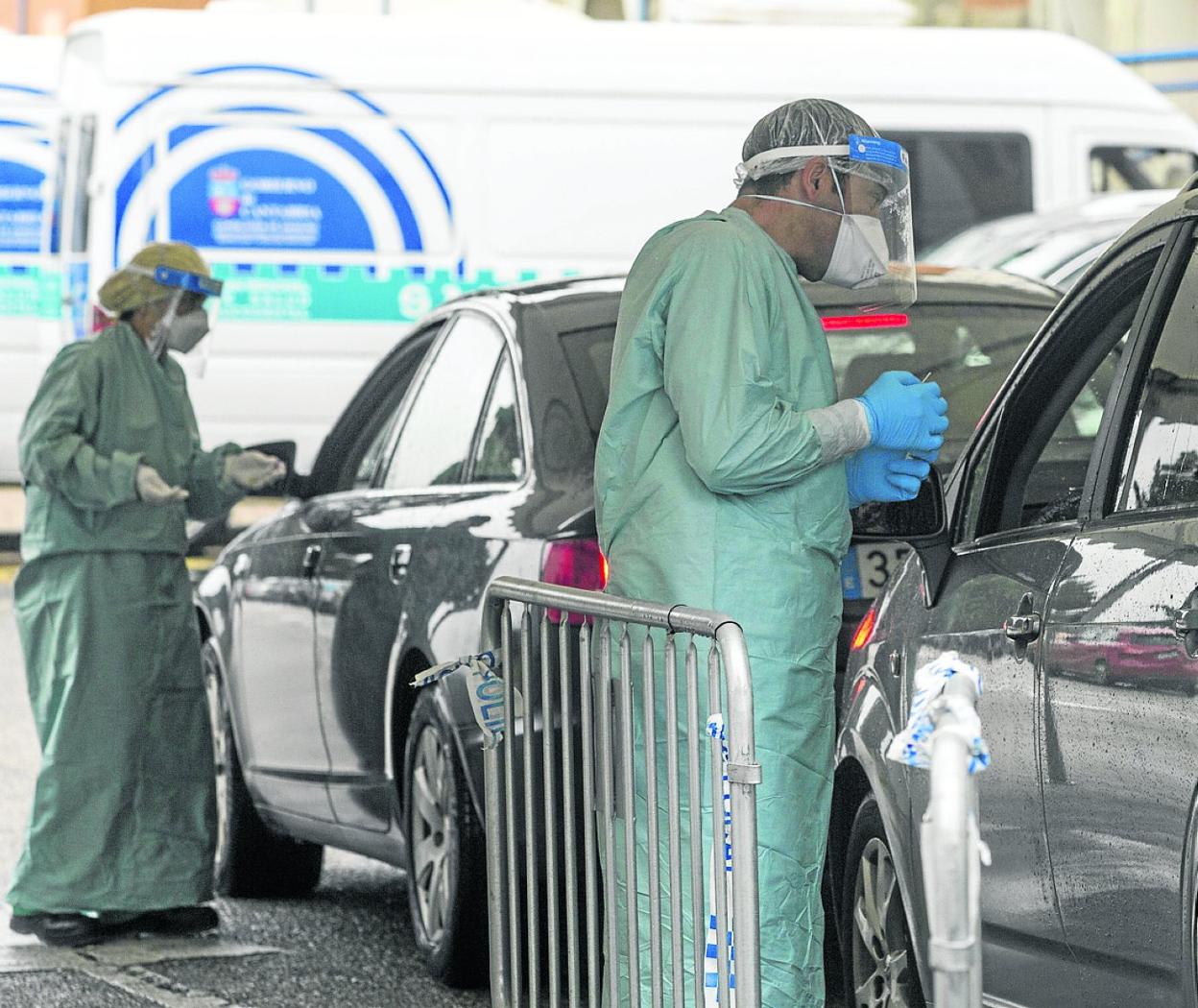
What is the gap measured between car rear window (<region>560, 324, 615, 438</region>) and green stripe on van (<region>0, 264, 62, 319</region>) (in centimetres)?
1204

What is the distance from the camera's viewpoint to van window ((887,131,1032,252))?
57.1 ft

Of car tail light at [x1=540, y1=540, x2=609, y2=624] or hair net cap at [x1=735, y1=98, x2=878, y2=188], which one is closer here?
hair net cap at [x1=735, y1=98, x2=878, y2=188]

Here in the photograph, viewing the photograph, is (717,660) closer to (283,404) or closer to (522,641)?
(522,641)

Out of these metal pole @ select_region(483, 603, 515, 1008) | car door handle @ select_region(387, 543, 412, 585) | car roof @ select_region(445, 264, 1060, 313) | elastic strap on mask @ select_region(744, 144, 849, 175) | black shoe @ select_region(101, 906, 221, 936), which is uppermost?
elastic strap on mask @ select_region(744, 144, 849, 175)

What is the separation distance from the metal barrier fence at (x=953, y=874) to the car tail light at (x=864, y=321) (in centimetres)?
293

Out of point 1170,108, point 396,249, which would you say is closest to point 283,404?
point 396,249

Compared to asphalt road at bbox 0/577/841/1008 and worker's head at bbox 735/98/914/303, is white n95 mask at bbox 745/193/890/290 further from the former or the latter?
asphalt road at bbox 0/577/841/1008

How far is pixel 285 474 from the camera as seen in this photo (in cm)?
773

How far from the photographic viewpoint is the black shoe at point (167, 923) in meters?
7.35

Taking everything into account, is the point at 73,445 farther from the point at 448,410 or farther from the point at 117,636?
the point at 448,410

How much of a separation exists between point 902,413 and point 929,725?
1615 millimetres

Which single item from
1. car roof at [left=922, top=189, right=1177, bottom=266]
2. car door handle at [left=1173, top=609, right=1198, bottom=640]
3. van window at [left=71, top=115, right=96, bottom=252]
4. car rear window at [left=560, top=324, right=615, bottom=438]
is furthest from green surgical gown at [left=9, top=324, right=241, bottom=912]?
van window at [left=71, top=115, right=96, bottom=252]

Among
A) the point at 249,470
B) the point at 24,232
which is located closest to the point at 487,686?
the point at 249,470

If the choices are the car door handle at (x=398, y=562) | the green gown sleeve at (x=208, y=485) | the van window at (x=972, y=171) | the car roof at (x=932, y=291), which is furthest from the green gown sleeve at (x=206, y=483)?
the van window at (x=972, y=171)
